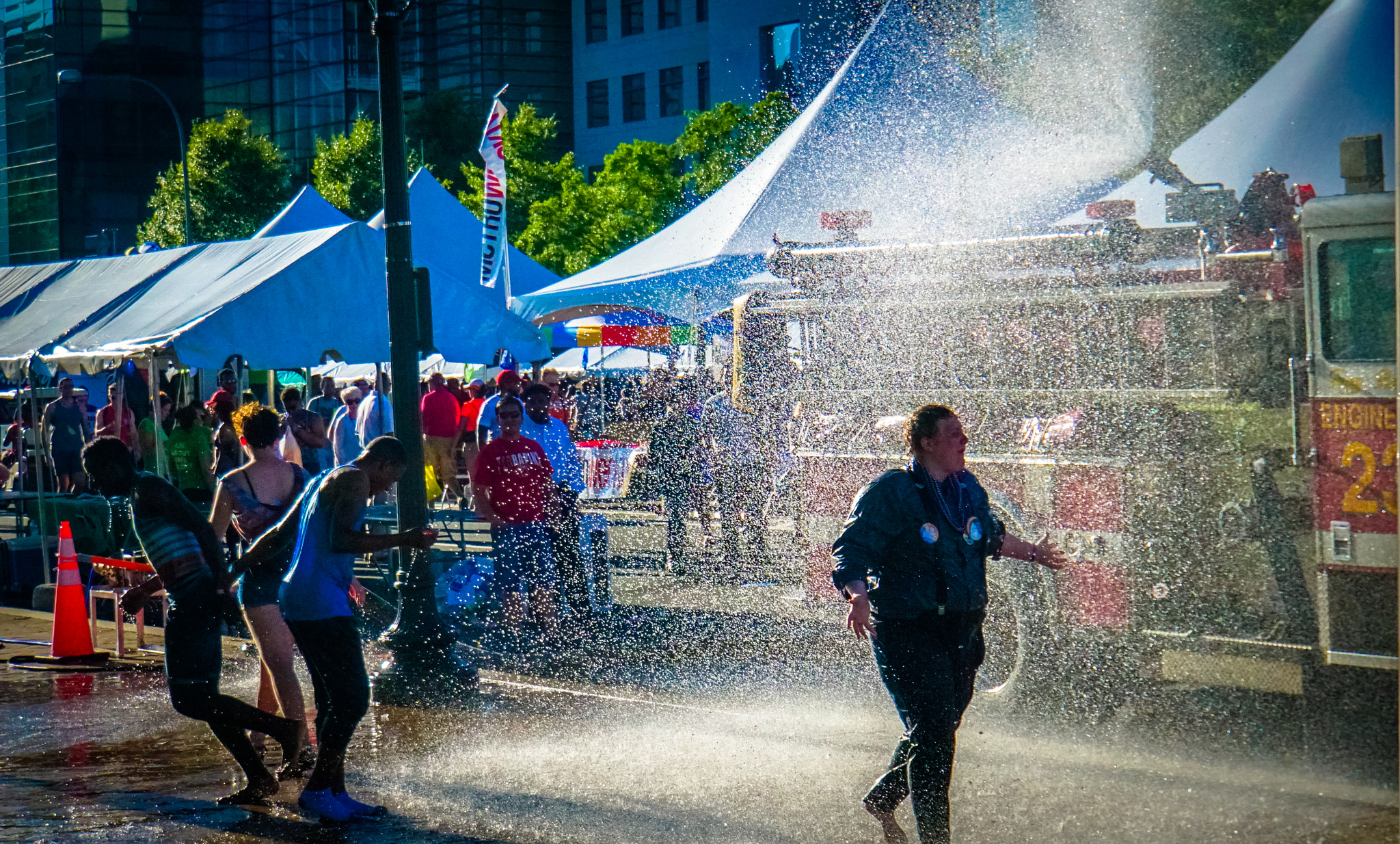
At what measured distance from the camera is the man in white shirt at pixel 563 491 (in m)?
9.51

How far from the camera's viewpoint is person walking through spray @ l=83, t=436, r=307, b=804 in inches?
239

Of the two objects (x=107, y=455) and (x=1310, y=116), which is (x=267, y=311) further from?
(x=1310, y=116)

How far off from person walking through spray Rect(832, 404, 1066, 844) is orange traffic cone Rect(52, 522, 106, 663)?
273 inches

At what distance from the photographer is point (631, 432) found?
15930 millimetres

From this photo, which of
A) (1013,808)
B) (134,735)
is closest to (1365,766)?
(1013,808)

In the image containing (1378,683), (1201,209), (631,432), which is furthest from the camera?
(631,432)

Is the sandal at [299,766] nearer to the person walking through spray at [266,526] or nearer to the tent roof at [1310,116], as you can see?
the person walking through spray at [266,526]

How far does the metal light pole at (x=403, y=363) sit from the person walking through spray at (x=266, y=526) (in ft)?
5.14

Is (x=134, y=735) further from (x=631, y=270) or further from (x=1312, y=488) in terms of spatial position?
(x=631, y=270)

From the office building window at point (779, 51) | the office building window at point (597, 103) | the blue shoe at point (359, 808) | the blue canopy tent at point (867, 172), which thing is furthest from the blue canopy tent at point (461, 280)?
the office building window at point (597, 103)

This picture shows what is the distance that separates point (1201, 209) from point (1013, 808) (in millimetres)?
3748

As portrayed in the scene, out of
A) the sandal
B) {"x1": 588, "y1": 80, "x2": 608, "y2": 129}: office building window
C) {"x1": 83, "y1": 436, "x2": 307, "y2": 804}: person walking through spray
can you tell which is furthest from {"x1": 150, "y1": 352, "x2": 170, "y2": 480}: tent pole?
{"x1": 588, "y1": 80, "x2": 608, "y2": 129}: office building window

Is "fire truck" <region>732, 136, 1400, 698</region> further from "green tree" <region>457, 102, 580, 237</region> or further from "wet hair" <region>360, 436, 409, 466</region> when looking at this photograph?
"green tree" <region>457, 102, 580, 237</region>

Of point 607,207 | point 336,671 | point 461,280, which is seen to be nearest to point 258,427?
point 336,671
